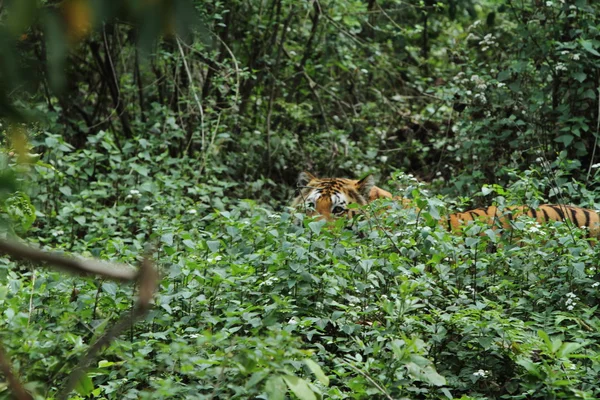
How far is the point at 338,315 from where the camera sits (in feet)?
11.1

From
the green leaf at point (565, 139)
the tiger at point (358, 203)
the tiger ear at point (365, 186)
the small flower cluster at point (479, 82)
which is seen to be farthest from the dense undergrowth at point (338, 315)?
the small flower cluster at point (479, 82)

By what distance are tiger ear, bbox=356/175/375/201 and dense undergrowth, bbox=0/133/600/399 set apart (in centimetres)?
119

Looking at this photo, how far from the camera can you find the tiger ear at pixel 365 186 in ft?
19.3

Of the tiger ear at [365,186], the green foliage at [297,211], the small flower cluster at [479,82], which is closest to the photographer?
the green foliage at [297,211]

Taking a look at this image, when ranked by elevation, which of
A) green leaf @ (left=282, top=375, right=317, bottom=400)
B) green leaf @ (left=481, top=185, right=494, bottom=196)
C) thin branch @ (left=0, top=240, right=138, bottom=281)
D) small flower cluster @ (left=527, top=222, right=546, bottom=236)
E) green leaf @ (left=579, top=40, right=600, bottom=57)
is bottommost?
small flower cluster @ (left=527, top=222, right=546, bottom=236)

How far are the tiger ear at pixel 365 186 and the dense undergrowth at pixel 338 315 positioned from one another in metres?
1.19

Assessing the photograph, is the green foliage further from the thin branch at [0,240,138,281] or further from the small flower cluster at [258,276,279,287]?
the thin branch at [0,240,138,281]

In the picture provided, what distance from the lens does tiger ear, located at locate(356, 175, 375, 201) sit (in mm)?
5895

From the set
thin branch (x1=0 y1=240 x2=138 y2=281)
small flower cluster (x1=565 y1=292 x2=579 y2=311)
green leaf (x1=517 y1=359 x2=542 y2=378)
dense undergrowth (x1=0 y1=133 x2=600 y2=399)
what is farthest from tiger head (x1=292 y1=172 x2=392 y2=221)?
thin branch (x1=0 y1=240 x2=138 y2=281)

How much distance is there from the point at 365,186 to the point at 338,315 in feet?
8.64

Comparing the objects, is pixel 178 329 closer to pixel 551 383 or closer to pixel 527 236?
pixel 551 383

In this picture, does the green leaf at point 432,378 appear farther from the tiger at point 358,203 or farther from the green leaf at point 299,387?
the tiger at point 358,203

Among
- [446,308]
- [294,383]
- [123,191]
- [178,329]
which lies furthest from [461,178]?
[294,383]

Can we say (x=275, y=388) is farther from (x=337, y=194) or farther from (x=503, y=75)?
(x=503, y=75)
